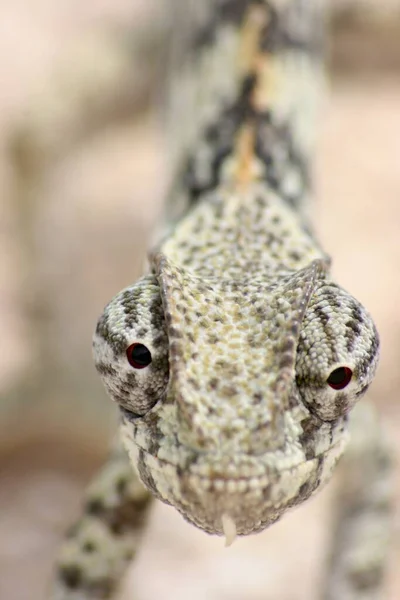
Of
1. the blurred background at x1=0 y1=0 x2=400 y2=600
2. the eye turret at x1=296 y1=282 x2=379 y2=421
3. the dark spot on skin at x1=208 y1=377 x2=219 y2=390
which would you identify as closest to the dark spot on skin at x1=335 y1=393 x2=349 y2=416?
the eye turret at x1=296 y1=282 x2=379 y2=421

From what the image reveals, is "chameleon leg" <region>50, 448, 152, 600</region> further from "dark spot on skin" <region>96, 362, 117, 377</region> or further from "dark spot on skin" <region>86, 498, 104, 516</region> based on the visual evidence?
"dark spot on skin" <region>96, 362, 117, 377</region>

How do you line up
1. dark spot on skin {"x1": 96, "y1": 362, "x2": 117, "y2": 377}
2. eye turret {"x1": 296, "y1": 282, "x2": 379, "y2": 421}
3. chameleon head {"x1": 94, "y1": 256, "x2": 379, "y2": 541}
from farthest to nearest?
dark spot on skin {"x1": 96, "y1": 362, "x2": 117, "y2": 377} → eye turret {"x1": 296, "y1": 282, "x2": 379, "y2": 421} → chameleon head {"x1": 94, "y1": 256, "x2": 379, "y2": 541}

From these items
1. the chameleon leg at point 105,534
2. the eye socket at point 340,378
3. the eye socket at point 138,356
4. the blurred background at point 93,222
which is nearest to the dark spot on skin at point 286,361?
the eye socket at point 340,378

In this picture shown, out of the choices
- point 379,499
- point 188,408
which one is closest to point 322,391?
point 188,408

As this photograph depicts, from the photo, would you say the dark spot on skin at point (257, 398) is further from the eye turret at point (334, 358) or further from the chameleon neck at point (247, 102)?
the chameleon neck at point (247, 102)

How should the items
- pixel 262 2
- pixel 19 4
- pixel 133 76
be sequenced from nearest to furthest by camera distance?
pixel 262 2 < pixel 133 76 < pixel 19 4

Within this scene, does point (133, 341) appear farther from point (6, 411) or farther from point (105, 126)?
point (105, 126)

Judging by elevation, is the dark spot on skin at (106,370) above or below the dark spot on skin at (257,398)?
Result: below
